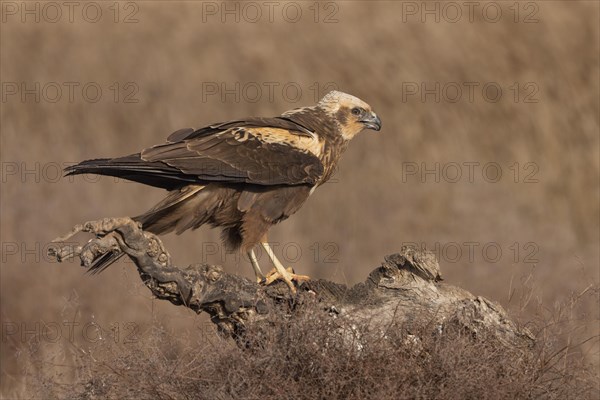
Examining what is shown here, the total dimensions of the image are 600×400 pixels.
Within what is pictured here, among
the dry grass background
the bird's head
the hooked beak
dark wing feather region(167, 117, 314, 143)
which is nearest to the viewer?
dark wing feather region(167, 117, 314, 143)

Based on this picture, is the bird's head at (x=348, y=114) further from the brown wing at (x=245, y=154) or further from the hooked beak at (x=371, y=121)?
the brown wing at (x=245, y=154)

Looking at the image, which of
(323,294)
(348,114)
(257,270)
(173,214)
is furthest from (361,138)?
(323,294)

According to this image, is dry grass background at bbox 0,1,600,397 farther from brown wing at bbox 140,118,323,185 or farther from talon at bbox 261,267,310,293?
talon at bbox 261,267,310,293

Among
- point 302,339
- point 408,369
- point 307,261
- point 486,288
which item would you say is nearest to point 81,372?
point 302,339

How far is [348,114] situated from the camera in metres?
8.57

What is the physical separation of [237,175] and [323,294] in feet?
3.46

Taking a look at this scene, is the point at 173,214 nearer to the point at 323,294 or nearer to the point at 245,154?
the point at 245,154

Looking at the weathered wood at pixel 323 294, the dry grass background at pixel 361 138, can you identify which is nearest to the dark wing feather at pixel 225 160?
the weathered wood at pixel 323 294

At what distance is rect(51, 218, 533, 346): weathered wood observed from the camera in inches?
251

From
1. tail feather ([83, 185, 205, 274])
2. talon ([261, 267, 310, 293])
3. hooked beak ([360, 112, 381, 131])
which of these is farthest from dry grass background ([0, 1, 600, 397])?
tail feather ([83, 185, 205, 274])

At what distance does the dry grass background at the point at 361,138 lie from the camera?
13.2 meters

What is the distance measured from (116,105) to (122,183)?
114 centimetres

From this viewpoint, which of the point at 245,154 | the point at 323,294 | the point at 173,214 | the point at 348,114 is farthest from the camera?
the point at 348,114

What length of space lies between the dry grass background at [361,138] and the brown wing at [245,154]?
4941mm
